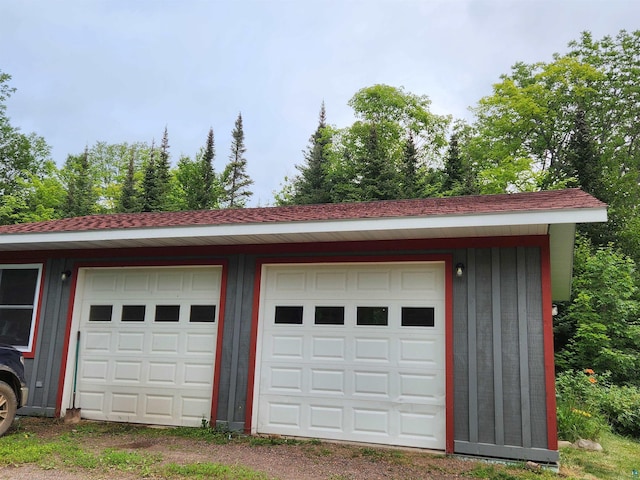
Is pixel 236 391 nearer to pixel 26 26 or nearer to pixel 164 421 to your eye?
pixel 164 421

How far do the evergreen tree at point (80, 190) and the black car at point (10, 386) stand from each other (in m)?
19.8

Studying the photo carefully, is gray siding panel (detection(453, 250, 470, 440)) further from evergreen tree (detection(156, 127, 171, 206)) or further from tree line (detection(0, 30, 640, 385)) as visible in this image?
evergreen tree (detection(156, 127, 171, 206))

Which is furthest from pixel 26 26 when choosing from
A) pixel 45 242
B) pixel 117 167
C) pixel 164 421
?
pixel 164 421

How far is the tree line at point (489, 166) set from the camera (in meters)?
12.7

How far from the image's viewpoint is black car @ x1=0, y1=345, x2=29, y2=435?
5344 millimetres

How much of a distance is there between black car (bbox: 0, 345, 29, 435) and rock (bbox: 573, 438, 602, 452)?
22.3 ft

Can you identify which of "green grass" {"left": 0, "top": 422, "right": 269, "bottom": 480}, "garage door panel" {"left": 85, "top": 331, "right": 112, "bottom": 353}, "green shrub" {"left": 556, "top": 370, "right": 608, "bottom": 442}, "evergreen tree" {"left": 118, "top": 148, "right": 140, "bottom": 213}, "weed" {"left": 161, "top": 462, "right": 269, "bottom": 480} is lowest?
"green grass" {"left": 0, "top": 422, "right": 269, "bottom": 480}

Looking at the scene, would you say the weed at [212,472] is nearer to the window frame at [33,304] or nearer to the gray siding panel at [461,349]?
the gray siding panel at [461,349]

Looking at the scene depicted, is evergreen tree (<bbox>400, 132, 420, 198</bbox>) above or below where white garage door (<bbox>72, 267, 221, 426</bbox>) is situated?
above

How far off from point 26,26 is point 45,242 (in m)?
17.9

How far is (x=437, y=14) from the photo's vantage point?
1430 cm

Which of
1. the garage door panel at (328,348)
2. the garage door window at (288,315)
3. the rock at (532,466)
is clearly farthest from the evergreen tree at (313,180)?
the rock at (532,466)

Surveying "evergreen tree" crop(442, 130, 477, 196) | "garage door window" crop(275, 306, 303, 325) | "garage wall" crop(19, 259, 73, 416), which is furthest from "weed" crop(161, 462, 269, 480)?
"evergreen tree" crop(442, 130, 477, 196)

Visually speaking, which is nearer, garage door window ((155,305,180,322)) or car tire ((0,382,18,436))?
car tire ((0,382,18,436))
